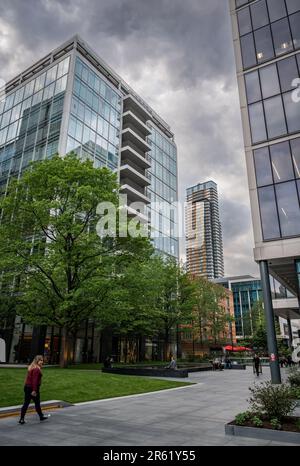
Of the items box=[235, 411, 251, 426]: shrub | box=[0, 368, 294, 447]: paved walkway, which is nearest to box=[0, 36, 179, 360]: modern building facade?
box=[0, 368, 294, 447]: paved walkway

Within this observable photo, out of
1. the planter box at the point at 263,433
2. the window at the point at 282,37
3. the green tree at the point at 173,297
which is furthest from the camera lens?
the green tree at the point at 173,297

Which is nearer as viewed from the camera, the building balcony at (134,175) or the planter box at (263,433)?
the planter box at (263,433)

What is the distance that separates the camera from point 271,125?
77.5ft

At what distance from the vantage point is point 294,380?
13828 mm

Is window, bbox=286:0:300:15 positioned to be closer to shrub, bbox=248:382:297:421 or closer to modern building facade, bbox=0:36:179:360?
modern building facade, bbox=0:36:179:360

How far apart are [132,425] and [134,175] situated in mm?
49512

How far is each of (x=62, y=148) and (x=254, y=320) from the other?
73.4 m

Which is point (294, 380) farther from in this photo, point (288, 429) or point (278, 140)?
point (278, 140)

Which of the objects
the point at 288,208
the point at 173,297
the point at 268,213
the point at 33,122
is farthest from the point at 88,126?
the point at 288,208

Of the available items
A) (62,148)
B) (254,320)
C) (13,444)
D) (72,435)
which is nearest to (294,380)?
(72,435)

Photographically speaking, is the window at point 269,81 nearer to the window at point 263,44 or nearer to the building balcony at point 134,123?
the window at point 263,44

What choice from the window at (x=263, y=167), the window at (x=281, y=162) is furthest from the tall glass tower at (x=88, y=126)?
the window at (x=281, y=162)

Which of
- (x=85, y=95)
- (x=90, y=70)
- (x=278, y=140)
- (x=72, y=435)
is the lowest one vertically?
(x=72, y=435)

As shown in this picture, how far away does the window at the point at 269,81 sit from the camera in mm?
24141
